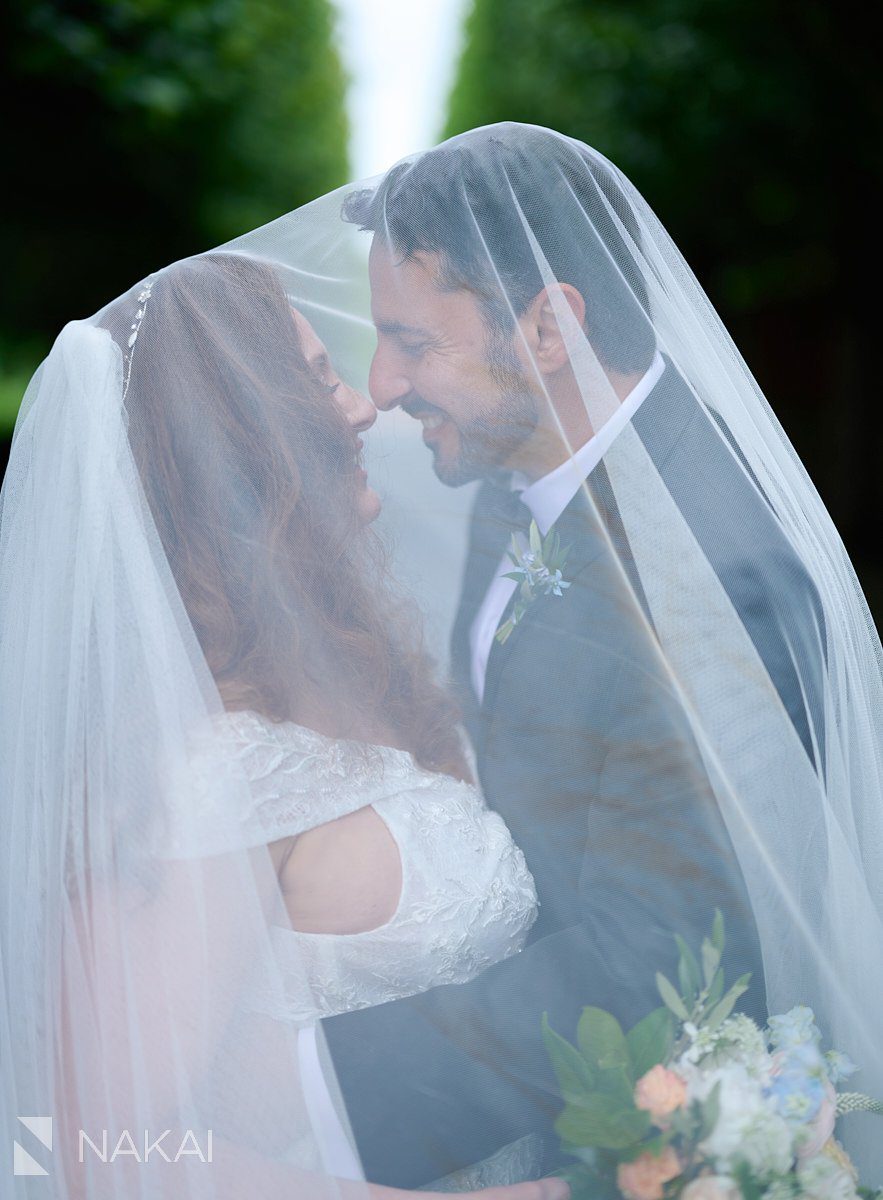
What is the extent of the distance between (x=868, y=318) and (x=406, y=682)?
9.57 meters

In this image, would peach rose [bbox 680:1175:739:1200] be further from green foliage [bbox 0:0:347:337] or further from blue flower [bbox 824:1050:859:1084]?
green foliage [bbox 0:0:347:337]

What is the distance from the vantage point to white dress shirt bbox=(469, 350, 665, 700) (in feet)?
5.82

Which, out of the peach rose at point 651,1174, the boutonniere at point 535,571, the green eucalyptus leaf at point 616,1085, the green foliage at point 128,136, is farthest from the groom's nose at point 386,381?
the green foliage at point 128,136

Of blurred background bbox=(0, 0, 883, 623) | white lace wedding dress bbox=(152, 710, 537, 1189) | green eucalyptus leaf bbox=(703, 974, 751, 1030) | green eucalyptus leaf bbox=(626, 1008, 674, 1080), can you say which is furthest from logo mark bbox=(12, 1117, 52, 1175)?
blurred background bbox=(0, 0, 883, 623)

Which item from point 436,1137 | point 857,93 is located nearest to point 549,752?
point 436,1137

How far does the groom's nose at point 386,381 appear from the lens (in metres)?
1.91

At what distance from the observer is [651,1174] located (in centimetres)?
140

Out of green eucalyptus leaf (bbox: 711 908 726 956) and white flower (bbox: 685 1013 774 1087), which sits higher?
green eucalyptus leaf (bbox: 711 908 726 956)

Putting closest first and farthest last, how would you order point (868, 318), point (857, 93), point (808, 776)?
point (808, 776) → point (857, 93) → point (868, 318)

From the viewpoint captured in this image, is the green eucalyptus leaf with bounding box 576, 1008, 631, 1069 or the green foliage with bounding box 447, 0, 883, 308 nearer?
the green eucalyptus leaf with bounding box 576, 1008, 631, 1069

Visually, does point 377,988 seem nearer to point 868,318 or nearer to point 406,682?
point 406,682

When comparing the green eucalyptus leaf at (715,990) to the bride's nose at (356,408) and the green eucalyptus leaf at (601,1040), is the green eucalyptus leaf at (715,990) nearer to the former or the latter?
the green eucalyptus leaf at (601,1040)

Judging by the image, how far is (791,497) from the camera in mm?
1858

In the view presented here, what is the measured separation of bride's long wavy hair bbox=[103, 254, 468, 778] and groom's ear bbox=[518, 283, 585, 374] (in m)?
0.34
